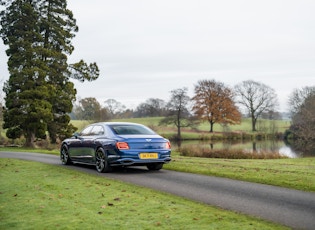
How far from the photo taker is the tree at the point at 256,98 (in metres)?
80.6

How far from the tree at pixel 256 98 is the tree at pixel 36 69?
5304 centimetres

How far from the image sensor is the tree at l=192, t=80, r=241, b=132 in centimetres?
7400

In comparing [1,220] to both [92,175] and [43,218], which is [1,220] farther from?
[92,175]

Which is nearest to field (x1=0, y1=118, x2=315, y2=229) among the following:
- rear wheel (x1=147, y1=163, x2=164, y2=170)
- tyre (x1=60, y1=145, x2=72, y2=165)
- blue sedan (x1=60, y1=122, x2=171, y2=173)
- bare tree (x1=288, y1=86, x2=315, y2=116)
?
blue sedan (x1=60, y1=122, x2=171, y2=173)

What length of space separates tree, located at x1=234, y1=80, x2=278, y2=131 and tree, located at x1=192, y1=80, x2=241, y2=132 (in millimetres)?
7259

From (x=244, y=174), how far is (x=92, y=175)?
4755 millimetres

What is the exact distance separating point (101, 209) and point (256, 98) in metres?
78.4

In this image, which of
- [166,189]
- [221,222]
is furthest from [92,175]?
[221,222]

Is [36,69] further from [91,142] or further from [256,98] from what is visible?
[256,98]

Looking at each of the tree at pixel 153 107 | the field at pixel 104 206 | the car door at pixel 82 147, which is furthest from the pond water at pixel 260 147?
the tree at pixel 153 107

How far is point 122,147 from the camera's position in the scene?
11.6 meters

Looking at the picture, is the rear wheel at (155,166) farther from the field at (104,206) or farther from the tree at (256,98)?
the tree at (256,98)

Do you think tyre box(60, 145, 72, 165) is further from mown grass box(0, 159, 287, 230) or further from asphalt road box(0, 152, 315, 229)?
mown grass box(0, 159, 287, 230)

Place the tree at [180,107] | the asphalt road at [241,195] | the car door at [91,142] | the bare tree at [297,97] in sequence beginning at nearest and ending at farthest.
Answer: the asphalt road at [241,195]
the car door at [91,142]
the bare tree at [297,97]
the tree at [180,107]
